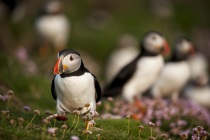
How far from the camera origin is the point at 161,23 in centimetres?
2655

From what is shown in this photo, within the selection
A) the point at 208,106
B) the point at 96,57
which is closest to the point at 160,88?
the point at 208,106

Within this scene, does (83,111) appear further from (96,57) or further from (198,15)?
(198,15)

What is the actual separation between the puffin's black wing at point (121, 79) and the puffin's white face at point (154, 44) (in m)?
0.31

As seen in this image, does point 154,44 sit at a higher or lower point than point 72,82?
higher

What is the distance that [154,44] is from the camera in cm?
1150

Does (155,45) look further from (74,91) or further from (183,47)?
(74,91)

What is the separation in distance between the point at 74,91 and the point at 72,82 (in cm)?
12

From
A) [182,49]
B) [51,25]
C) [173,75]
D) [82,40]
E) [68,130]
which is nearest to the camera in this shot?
[68,130]

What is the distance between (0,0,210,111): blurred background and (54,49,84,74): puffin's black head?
16.8 feet

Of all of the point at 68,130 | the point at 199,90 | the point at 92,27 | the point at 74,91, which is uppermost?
the point at 92,27

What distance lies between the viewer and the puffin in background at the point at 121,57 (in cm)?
1795

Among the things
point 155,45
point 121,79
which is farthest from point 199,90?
point 121,79

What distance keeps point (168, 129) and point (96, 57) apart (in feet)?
40.3

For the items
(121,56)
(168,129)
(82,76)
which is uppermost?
(121,56)
